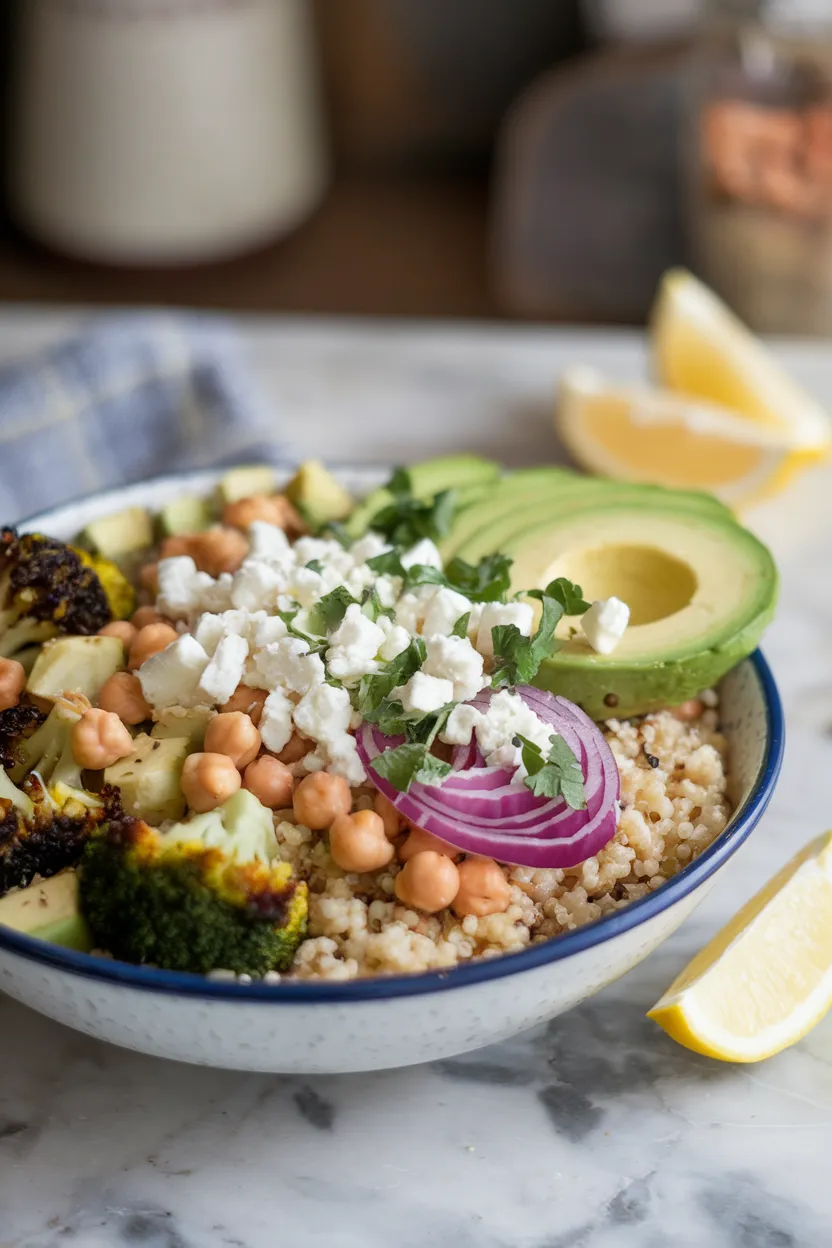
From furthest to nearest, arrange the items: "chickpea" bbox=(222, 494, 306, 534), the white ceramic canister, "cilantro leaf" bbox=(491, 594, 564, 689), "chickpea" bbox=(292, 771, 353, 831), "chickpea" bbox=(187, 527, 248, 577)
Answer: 1. the white ceramic canister
2. "chickpea" bbox=(222, 494, 306, 534)
3. "chickpea" bbox=(187, 527, 248, 577)
4. "cilantro leaf" bbox=(491, 594, 564, 689)
5. "chickpea" bbox=(292, 771, 353, 831)

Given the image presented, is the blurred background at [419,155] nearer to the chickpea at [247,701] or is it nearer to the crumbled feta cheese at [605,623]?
the crumbled feta cheese at [605,623]

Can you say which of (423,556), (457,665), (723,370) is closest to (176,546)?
(423,556)

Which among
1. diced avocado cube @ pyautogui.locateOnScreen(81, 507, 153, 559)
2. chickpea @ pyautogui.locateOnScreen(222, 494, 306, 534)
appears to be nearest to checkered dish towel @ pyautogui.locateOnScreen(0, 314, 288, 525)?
diced avocado cube @ pyautogui.locateOnScreen(81, 507, 153, 559)

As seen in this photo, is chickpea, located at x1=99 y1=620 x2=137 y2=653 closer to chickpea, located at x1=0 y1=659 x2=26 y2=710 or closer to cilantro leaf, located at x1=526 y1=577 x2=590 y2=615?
chickpea, located at x1=0 y1=659 x2=26 y2=710

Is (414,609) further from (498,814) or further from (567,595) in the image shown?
(498,814)

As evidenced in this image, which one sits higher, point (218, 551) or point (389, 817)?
point (218, 551)

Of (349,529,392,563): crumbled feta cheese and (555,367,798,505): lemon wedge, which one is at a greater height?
(349,529,392,563): crumbled feta cheese
